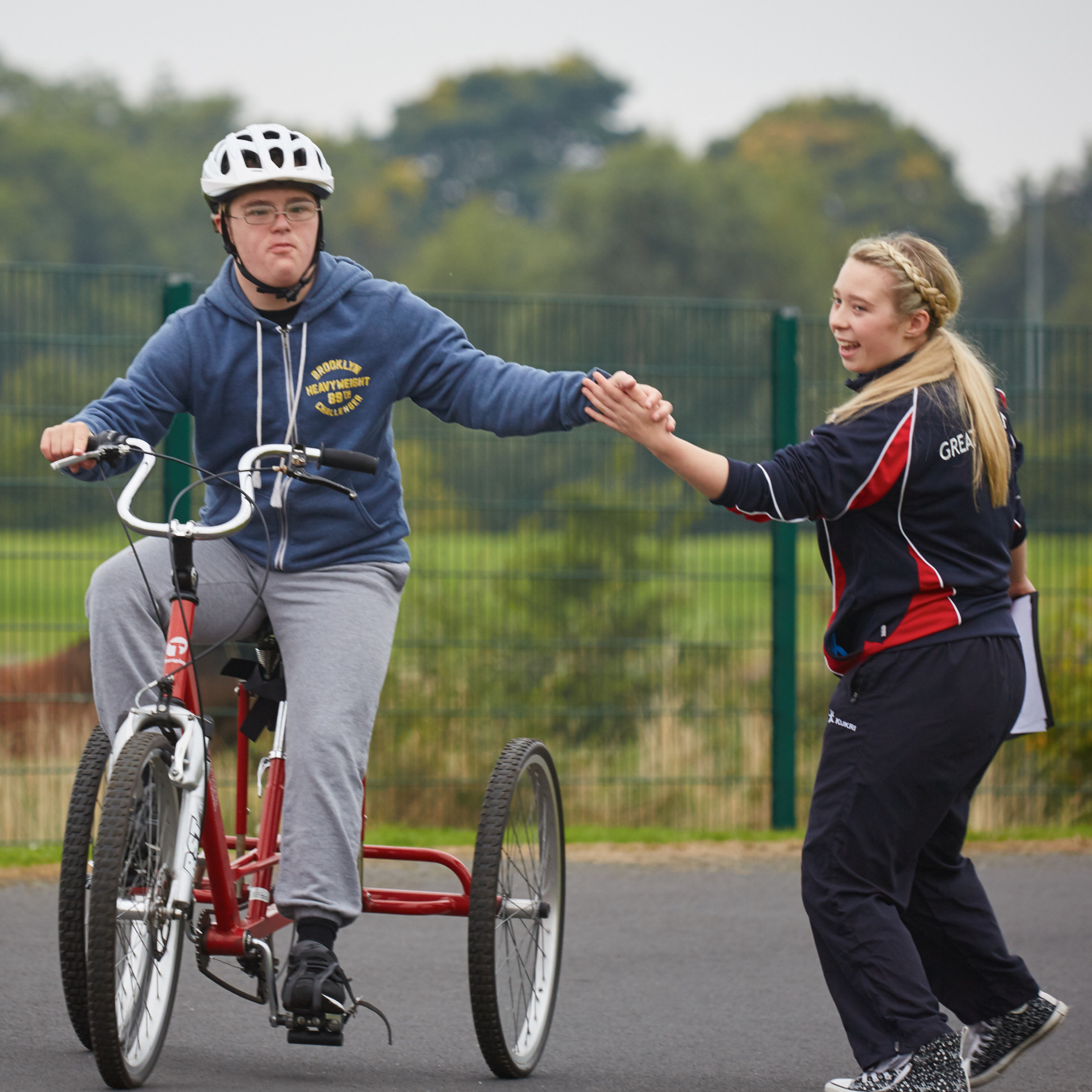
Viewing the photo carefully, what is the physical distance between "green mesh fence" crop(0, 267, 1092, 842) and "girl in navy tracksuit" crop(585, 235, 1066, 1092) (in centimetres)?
348

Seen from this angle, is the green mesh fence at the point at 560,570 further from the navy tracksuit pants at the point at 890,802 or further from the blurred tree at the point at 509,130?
the blurred tree at the point at 509,130

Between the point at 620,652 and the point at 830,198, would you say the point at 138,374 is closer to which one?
the point at 620,652

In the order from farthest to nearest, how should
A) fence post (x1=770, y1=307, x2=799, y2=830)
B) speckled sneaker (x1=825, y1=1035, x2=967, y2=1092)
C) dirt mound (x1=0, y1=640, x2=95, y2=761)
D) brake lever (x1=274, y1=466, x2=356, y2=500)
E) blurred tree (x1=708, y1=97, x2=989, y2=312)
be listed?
blurred tree (x1=708, y1=97, x2=989, y2=312) → fence post (x1=770, y1=307, x2=799, y2=830) → dirt mound (x1=0, y1=640, x2=95, y2=761) → brake lever (x1=274, y1=466, x2=356, y2=500) → speckled sneaker (x1=825, y1=1035, x2=967, y2=1092)

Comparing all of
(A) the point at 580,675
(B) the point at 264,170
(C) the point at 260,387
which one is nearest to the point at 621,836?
(A) the point at 580,675

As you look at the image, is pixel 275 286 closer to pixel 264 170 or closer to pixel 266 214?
pixel 266 214

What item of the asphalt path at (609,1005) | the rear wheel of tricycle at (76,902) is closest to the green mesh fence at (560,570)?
the asphalt path at (609,1005)

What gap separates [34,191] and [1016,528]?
236ft

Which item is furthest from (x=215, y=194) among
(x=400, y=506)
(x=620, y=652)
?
(x=620, y=652)

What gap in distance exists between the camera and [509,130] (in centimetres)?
9525

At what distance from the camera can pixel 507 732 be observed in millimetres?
7578

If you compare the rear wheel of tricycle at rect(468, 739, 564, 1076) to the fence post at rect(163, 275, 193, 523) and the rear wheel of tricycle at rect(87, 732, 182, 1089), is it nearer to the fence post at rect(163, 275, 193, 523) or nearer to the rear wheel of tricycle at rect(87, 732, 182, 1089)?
the rear wheel of tricycle at rect(87, 732, 182, 1089)

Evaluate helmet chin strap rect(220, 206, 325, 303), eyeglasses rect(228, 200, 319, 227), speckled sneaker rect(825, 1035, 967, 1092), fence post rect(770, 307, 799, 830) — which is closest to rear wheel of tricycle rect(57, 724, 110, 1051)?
helmet chin strap rect(220, 206, 325, 303)

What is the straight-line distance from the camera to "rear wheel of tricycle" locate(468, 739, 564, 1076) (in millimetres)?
3982

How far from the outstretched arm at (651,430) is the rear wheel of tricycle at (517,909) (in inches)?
34.3
